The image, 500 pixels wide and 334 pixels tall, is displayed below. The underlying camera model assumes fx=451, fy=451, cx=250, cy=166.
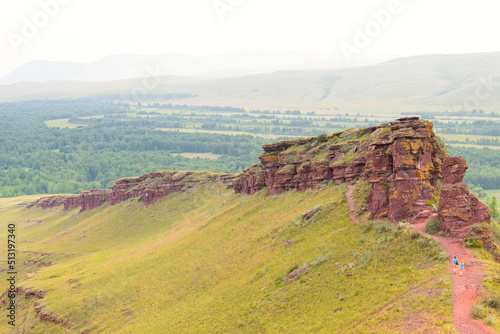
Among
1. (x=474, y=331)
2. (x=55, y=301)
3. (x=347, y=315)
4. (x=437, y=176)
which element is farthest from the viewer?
(x=55, y=301)

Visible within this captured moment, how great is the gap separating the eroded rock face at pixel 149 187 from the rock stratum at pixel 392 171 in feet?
108

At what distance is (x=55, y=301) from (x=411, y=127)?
47.5m

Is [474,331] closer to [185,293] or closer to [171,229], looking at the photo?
[185,293]

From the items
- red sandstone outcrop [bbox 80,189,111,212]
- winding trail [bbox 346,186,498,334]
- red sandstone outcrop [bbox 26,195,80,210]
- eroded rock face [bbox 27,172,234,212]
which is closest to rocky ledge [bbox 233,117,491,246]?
winding trail [bbox 346,186,498,334]

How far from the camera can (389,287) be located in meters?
28.4

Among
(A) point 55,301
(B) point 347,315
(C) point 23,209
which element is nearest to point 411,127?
(B) point 347,315

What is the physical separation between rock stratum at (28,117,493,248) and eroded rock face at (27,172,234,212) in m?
32.8

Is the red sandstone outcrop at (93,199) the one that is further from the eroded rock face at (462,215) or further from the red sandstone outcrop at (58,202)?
the eroded rock face at (462,215)

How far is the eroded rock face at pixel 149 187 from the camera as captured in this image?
10594 centimetres

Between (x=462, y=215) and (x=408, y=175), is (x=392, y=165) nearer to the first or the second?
(x=408, y=175)

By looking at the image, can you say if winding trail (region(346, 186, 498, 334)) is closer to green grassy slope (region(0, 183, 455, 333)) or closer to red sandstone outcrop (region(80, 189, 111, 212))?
green grassy slope (region(0, 183, 455, 333))

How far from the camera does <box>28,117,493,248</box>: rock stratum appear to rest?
3164 centimetres

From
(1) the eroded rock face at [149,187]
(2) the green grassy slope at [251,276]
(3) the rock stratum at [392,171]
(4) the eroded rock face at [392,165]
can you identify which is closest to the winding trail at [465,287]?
(2) the green grassy slope at [251,276]

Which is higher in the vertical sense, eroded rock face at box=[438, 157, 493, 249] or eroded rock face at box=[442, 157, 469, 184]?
eroded rock face at box=[442, 157, 469, 184]
